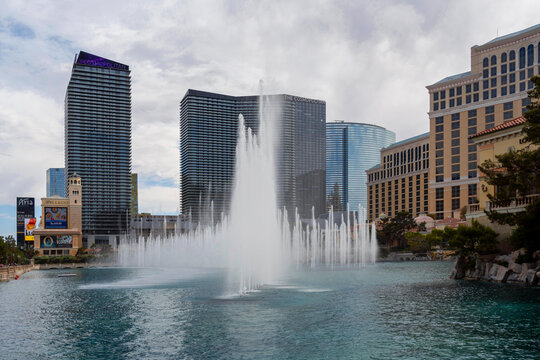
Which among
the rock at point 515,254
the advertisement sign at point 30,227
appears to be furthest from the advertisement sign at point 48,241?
the rock at point 515,254

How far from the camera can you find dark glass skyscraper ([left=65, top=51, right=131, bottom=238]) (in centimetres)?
17362

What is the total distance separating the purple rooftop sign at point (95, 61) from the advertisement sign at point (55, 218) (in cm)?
5921

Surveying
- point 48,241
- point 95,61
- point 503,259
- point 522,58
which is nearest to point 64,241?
point 48,241

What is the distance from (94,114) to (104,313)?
158m

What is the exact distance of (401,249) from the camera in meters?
107

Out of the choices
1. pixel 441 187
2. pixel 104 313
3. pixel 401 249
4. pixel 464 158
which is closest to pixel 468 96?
pixel 464 158

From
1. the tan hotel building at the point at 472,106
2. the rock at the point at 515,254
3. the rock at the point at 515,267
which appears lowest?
the rock at the point at 515,267

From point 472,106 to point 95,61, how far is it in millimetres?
128971

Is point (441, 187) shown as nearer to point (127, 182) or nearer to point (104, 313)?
point (104, 313)

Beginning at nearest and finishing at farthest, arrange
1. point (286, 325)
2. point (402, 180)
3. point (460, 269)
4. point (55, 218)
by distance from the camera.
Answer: point (286, 325)
point (460, 269)
point (55, 218)
point (402, 180)

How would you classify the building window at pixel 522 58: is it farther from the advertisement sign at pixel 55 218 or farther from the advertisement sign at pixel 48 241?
the advertisement sign at pixel 48 241

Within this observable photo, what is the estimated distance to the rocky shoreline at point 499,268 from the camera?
37.8m

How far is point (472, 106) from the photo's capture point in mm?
114812

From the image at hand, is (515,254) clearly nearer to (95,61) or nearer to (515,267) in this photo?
(515,267)
